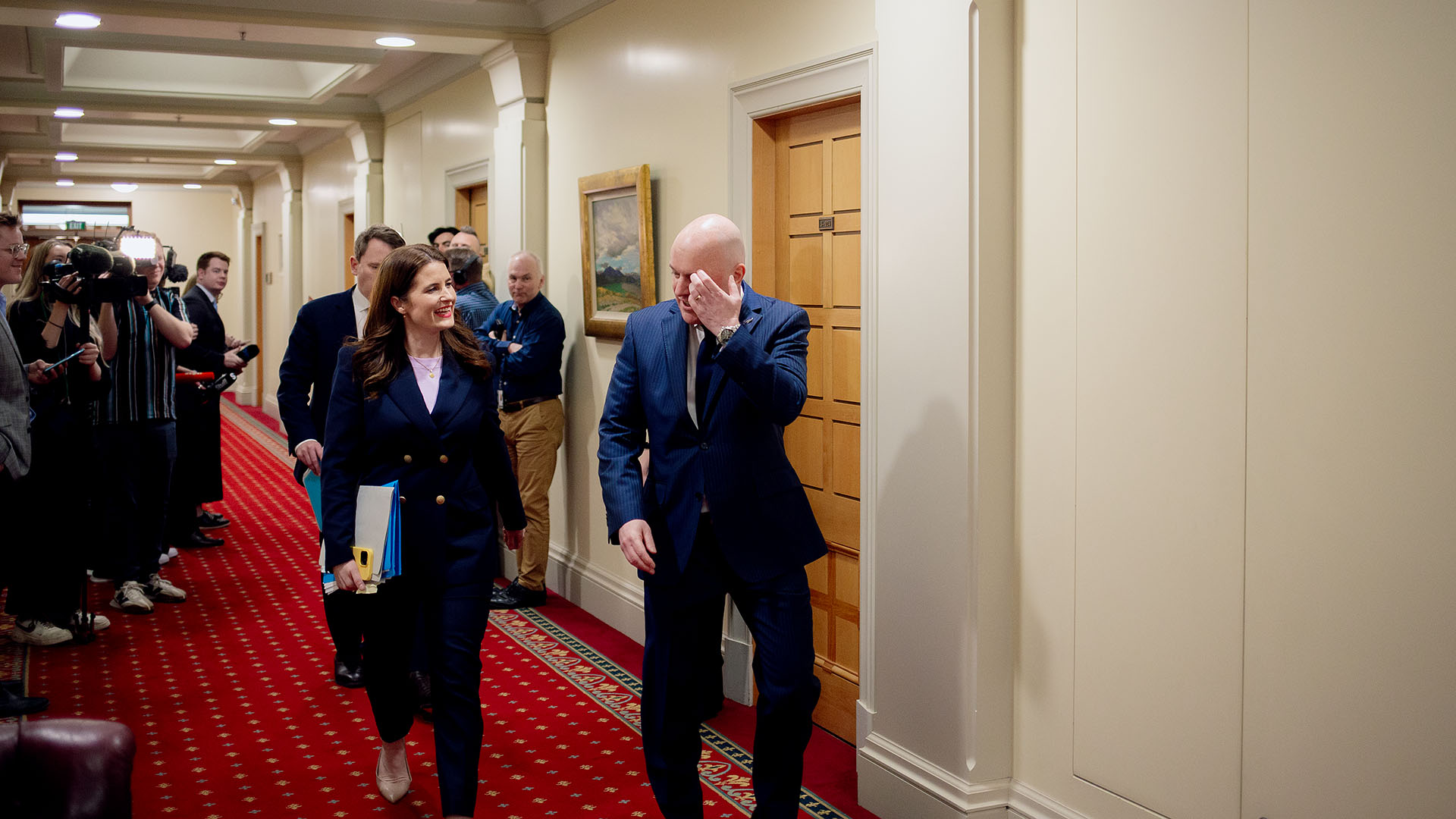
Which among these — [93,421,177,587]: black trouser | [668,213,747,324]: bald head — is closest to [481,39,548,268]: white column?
[93,421,177,587]: black trouser

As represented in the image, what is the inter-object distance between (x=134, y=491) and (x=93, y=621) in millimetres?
679

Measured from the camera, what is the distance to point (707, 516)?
324 cm

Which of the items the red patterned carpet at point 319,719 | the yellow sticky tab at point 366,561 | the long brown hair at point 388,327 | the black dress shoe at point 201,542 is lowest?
the red patterned carpet at point 319,719

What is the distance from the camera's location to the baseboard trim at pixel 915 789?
3498 mm

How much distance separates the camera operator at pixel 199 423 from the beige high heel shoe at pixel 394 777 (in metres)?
4.36

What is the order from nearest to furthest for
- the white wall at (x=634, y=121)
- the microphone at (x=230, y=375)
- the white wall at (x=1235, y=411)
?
the white wall at (x=1235, y=411)
the white wall at (x=634, y=121)
the microphone at (x=230, y=375)

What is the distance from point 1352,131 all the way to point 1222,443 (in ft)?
2.44

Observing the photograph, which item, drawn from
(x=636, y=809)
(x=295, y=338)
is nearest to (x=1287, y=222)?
(x=636, y=809)

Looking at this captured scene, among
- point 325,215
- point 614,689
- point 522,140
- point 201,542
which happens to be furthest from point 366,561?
point 325,215

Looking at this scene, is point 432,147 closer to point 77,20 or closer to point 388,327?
point 77,20

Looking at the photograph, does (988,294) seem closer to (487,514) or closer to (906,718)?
(906,718)

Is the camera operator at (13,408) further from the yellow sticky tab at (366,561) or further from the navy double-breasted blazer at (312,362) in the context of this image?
the yellow sticky tab at (366,561)

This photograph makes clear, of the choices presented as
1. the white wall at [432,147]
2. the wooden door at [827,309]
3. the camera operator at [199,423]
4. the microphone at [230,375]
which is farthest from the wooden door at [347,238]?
the wooden door at [827,309]

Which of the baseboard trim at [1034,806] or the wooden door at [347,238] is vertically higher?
the wooden door at [347,238]
